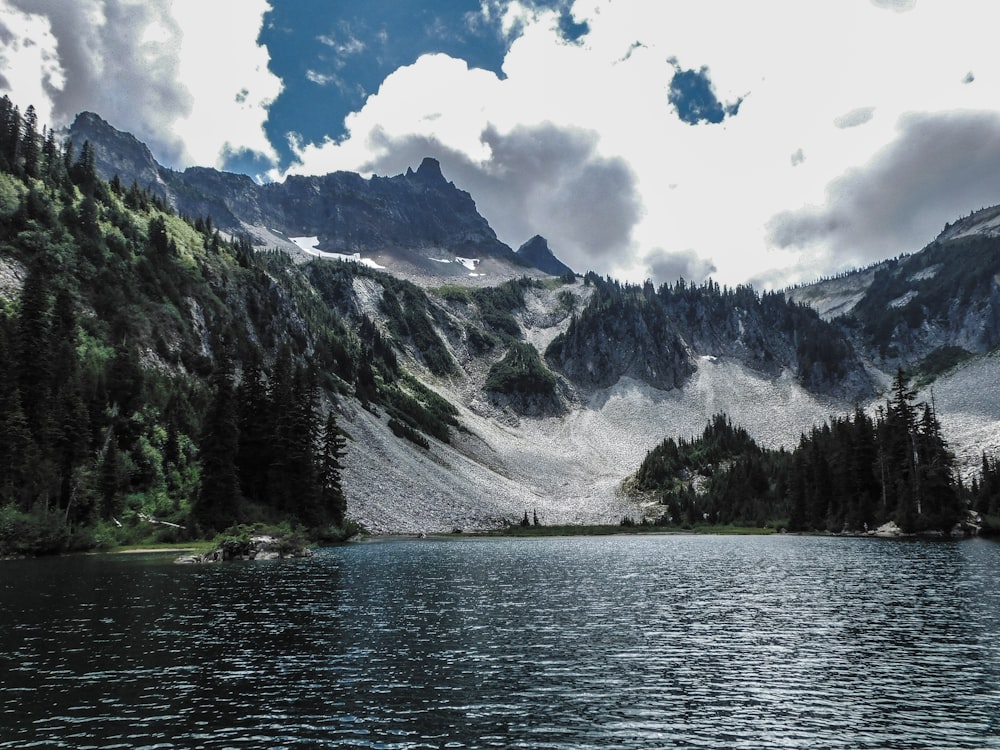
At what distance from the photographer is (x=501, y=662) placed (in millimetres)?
26156

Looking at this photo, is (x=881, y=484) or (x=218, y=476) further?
(x=881, y=484)

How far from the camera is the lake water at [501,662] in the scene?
714 inches

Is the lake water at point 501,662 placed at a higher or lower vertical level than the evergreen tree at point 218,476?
lower

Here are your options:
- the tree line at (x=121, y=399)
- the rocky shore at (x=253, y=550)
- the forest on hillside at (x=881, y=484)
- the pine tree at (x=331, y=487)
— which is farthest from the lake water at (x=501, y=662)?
the forest on hillside at (x=881, y=484)

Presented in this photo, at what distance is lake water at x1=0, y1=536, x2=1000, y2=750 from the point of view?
1814cm

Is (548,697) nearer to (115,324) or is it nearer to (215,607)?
(215,607)

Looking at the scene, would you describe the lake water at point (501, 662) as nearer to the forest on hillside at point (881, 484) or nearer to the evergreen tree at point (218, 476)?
the evergreen tree at point (218, 476)

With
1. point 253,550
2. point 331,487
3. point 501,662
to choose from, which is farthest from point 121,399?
point 501,662

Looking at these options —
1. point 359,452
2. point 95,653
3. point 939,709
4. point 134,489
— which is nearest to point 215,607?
point 95,653

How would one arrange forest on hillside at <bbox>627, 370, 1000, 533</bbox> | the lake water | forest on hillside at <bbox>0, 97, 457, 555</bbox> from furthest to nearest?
forest on hillside at <bbox>627, 370, 1000, 533</bbox> → forest on hillside at <bbox>0, 97, 457, 555</bbox> → the lake water

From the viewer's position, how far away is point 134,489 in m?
86.8

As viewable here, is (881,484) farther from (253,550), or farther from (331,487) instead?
(253,550)

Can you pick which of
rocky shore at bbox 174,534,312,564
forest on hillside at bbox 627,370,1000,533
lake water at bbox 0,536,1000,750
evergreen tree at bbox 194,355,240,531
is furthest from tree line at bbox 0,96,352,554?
forest on hillside at bbox 627,370,1000,533

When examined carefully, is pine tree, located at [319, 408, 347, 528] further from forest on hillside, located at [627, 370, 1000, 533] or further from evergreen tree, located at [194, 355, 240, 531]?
forest on hillside, located at [627, 370, 1000, 533]
